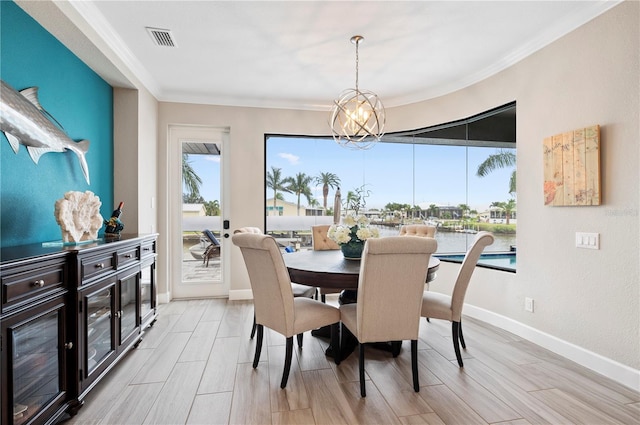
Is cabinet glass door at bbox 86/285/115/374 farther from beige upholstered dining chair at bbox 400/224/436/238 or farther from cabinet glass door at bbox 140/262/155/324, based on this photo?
beige upholstered dining chair at bbox 400/224/436/238

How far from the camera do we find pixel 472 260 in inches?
98.2

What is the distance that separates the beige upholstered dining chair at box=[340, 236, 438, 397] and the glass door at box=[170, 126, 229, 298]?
111 inches

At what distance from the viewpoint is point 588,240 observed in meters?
2.50

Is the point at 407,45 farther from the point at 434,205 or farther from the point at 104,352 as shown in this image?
the point at 104,352

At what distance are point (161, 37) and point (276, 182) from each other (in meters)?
2.25

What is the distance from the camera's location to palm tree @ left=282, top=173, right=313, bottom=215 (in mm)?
4699

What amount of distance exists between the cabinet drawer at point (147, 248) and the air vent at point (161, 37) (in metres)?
1.80

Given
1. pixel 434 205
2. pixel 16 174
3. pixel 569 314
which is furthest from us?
pixel 434 205

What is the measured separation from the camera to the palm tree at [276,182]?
4625 millimetres

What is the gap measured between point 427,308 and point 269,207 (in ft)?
8.92

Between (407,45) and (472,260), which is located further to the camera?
(407,45)

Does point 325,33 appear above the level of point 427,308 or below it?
above

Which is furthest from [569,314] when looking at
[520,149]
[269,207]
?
[269,207]

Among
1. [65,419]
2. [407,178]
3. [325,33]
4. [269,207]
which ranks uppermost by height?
[325,33]
